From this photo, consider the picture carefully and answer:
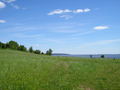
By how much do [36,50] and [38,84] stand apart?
86.8 metres

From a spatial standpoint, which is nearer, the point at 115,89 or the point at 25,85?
the point at 25,85

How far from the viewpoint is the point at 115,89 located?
44.1 feet

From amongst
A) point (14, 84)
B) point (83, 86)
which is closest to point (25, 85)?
point (14, 84)

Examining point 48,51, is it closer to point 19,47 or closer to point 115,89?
point 19,47

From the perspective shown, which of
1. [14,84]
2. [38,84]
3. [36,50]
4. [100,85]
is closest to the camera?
[14,84]

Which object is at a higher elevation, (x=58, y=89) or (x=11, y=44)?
(x=11, y=44)

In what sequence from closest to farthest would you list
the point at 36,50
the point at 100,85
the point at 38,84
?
the point at 38,84 → the point at 100,85 → the point at 36,50

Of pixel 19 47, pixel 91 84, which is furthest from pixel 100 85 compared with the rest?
pixel 19 47

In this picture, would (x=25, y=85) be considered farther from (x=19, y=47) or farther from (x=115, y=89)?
(x=19, y=47)

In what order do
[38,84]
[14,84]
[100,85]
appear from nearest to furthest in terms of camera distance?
[14,84], [38,84], [100,85]

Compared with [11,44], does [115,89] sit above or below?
below

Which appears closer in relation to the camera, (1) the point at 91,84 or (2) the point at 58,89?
(2) the point at 58,89

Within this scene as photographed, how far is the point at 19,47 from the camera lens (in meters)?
104

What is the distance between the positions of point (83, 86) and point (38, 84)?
3.79m
